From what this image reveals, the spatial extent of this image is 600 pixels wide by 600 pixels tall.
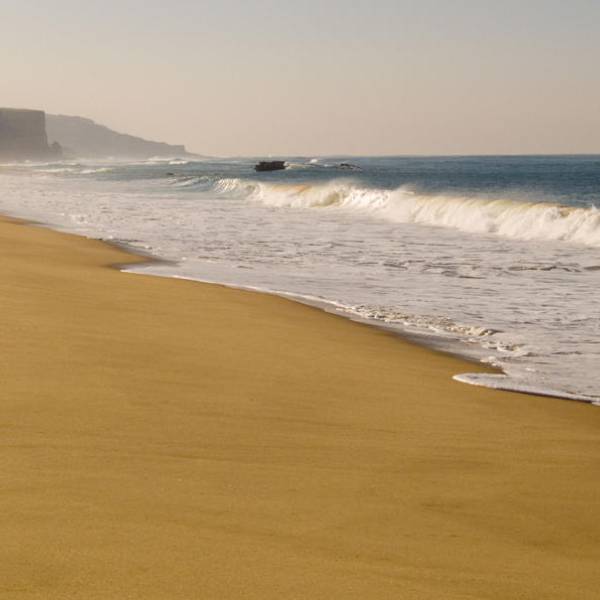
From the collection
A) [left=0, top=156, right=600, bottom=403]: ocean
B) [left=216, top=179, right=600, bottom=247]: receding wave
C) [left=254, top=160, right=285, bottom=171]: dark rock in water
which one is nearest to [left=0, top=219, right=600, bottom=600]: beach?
[left=0, top=156, right=600, bottom=403]: ocean

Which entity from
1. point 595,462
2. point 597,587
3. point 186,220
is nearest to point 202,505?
point 597,587

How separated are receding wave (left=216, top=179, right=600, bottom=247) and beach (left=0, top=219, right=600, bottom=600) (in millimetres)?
16401

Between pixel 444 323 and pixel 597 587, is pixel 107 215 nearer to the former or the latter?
pixel 444 323

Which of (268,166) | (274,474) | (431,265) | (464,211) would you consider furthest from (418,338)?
(268,166)

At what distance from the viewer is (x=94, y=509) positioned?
326 cm

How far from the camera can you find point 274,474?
388 centimetres

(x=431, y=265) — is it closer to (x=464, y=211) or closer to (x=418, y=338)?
(x=418, y=338)

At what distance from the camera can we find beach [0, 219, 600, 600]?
289 centimetres

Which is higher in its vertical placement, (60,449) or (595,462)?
(60,449)

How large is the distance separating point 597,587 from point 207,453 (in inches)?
66.7

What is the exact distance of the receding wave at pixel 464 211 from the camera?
23547mm

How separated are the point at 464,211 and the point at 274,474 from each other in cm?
2645

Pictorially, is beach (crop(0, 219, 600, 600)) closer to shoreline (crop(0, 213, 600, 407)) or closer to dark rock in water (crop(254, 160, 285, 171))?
shoreline (crop(0, 213, 600, 407))

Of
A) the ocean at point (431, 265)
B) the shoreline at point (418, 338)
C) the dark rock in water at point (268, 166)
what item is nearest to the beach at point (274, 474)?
the shoreline at point (418, 338)
